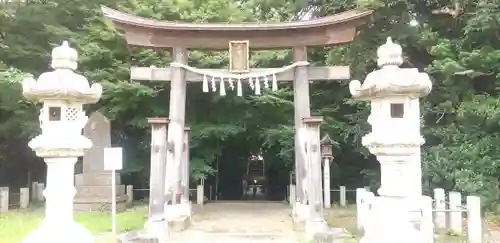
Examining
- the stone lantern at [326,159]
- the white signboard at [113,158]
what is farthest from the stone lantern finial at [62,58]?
the stone lantern at [326,159]

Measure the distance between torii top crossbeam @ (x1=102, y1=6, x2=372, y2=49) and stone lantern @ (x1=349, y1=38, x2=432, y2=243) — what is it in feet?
22.9

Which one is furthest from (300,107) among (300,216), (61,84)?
(61,84)

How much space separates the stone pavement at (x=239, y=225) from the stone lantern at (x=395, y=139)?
5087 mm

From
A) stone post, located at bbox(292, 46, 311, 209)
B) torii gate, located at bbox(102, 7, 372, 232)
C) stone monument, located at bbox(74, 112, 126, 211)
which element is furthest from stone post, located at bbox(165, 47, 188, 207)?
stone monument, located at bbox(74, 112, 126, 211)

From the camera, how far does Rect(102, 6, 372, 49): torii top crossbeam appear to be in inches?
499

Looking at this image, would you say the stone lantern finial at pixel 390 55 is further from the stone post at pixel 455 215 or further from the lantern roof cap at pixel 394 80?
the stone post at pixel 455 215

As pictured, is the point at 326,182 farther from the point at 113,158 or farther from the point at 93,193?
the point at 113,158

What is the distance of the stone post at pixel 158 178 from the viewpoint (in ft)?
35.1

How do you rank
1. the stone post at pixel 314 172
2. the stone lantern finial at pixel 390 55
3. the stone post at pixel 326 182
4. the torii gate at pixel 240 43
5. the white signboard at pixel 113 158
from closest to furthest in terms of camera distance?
the stone lantern finial at pixel 390 55
the white signboard at pixel 113 158
the stone post at pixel 314 172
the torii gate at pixel 240 43
the stone post at pixel 326 182

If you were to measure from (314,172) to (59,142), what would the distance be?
625 centimetres

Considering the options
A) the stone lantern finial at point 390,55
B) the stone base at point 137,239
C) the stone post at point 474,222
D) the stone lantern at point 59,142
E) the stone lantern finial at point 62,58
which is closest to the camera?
the stone lantern finial at point 390,55

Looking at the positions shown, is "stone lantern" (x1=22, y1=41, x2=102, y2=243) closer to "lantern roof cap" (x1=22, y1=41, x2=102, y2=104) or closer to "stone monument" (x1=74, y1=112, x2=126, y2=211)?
"lantern roof cap" (x1=22, y1=41, x2=102, y2=104)

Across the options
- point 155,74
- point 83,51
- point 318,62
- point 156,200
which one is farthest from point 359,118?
point 83,51

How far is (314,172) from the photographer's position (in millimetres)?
11391
